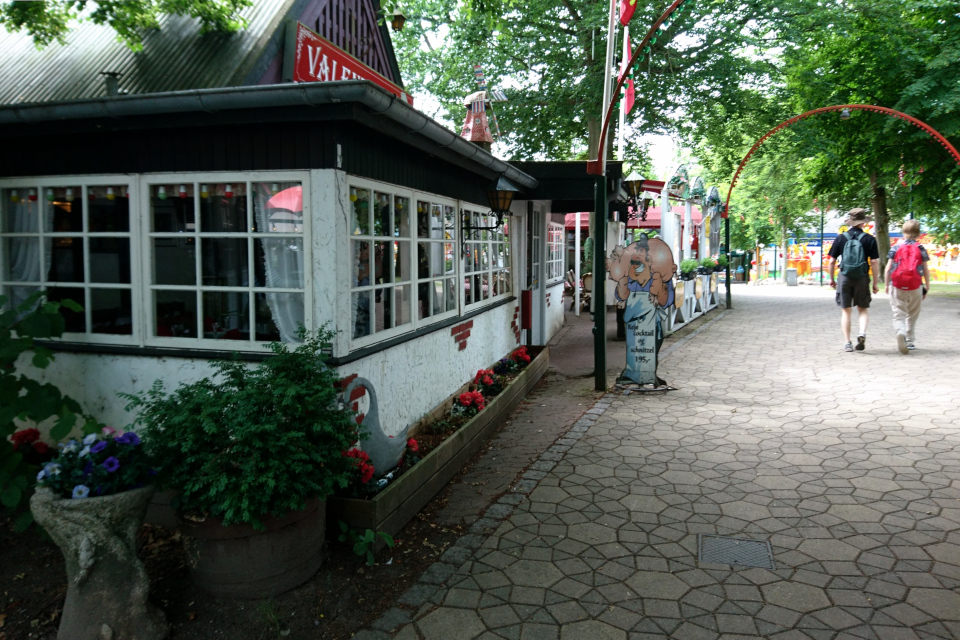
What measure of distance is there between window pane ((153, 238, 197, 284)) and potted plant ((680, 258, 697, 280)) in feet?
39.6

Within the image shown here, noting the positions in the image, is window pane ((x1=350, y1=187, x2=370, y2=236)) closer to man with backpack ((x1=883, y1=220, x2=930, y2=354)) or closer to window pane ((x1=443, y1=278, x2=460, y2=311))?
window pane ((x1=443, y1=278, x2=460, y2=311))

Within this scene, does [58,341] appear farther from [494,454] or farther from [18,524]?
[494,454]

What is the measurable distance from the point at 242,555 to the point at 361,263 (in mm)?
2221

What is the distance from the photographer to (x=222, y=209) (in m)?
4.67

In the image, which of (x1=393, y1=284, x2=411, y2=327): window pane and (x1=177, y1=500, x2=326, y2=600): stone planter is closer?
(x1=177, y1=500, x2=326, y2=600): stone planter

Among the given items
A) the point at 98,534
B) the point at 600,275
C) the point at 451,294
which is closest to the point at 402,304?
the point at 451,294

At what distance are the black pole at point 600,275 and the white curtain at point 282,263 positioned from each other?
14.9ft

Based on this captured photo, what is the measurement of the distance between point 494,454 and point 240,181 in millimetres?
3063

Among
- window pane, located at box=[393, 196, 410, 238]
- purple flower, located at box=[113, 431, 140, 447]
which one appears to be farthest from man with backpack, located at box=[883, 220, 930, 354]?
purple flower, located at box=[113, 431, 140, 447]

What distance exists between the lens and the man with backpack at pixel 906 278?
1041 cm

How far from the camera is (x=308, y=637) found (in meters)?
3.32

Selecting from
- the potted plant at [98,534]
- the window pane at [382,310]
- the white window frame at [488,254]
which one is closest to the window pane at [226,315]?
the window pane at [382,310]

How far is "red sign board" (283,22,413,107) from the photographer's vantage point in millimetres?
7172

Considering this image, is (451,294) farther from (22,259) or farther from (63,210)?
(22,259)
